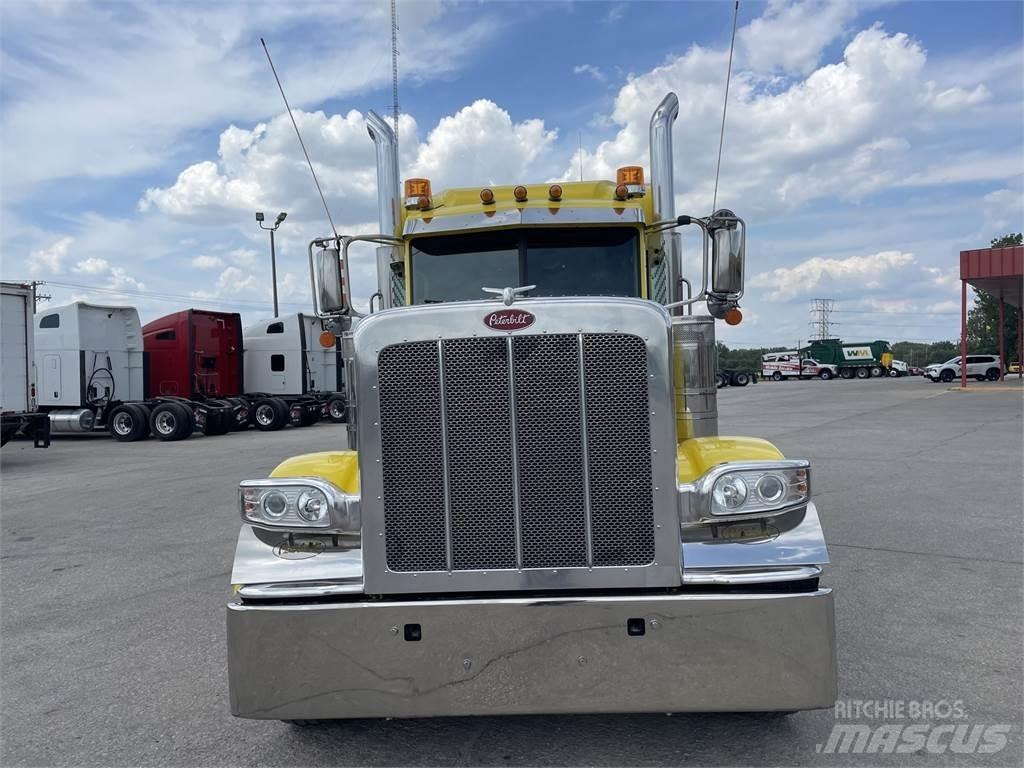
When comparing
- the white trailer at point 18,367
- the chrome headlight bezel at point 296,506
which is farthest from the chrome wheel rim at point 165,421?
the chrome headlight bezel at point 296,506

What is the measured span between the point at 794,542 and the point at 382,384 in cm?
166

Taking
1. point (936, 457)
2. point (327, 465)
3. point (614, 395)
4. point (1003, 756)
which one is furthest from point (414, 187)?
point (936, 457)

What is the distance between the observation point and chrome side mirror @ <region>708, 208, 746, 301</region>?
14.5ft

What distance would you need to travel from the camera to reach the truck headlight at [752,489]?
3.22 meters

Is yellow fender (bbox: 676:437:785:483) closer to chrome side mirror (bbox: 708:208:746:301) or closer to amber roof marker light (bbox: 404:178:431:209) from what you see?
chrome side mirror (bbox: 708:208:746:301)

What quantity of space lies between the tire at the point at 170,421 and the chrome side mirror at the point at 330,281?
16.8 meters

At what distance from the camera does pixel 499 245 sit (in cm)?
508

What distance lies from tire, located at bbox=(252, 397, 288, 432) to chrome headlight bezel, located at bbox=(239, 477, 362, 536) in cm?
2031

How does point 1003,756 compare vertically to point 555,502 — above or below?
below

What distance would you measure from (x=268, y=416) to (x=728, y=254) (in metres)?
20.3

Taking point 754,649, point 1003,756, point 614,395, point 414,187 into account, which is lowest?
point 1003,756

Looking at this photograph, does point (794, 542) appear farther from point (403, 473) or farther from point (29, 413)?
point (29, 413)

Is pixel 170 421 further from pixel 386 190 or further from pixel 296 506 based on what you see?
pixel 296 506

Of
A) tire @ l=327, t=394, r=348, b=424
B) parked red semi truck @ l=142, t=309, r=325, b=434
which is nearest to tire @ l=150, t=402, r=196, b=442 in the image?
parked red semi truck @ l=142, t=309, r=325, b=434
